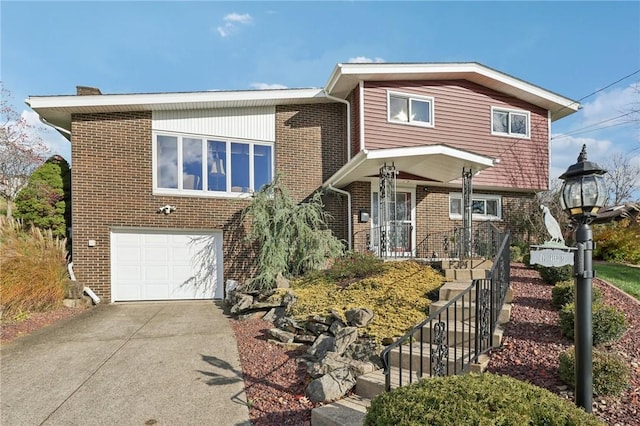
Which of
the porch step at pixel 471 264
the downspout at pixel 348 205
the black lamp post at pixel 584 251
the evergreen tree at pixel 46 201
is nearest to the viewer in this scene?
the black lamp post at pixel 584 251

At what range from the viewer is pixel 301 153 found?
1044cm

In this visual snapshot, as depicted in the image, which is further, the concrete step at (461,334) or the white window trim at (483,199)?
the white window trim at (483,199)

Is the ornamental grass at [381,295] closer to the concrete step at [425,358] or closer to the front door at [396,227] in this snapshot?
the concrete step at [425,358]

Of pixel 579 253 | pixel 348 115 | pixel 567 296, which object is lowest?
pixel 567 296

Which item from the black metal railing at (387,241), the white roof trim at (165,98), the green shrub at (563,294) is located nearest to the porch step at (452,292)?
the green shrub at (563,294)

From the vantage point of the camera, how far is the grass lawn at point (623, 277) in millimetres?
6399

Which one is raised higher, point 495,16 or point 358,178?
point 495,16

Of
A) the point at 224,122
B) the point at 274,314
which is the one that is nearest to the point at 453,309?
the point at 274,314

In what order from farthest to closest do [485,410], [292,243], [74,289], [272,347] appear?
[292,243], [74,289], [272,347], [485,410]

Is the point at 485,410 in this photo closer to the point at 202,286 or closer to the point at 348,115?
the point at 202,286

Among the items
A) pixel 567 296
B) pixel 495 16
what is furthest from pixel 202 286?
pixel 495 16

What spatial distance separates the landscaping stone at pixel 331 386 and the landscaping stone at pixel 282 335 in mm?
1659

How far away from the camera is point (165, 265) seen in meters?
9.33

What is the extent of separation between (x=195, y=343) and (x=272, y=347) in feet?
4.35
